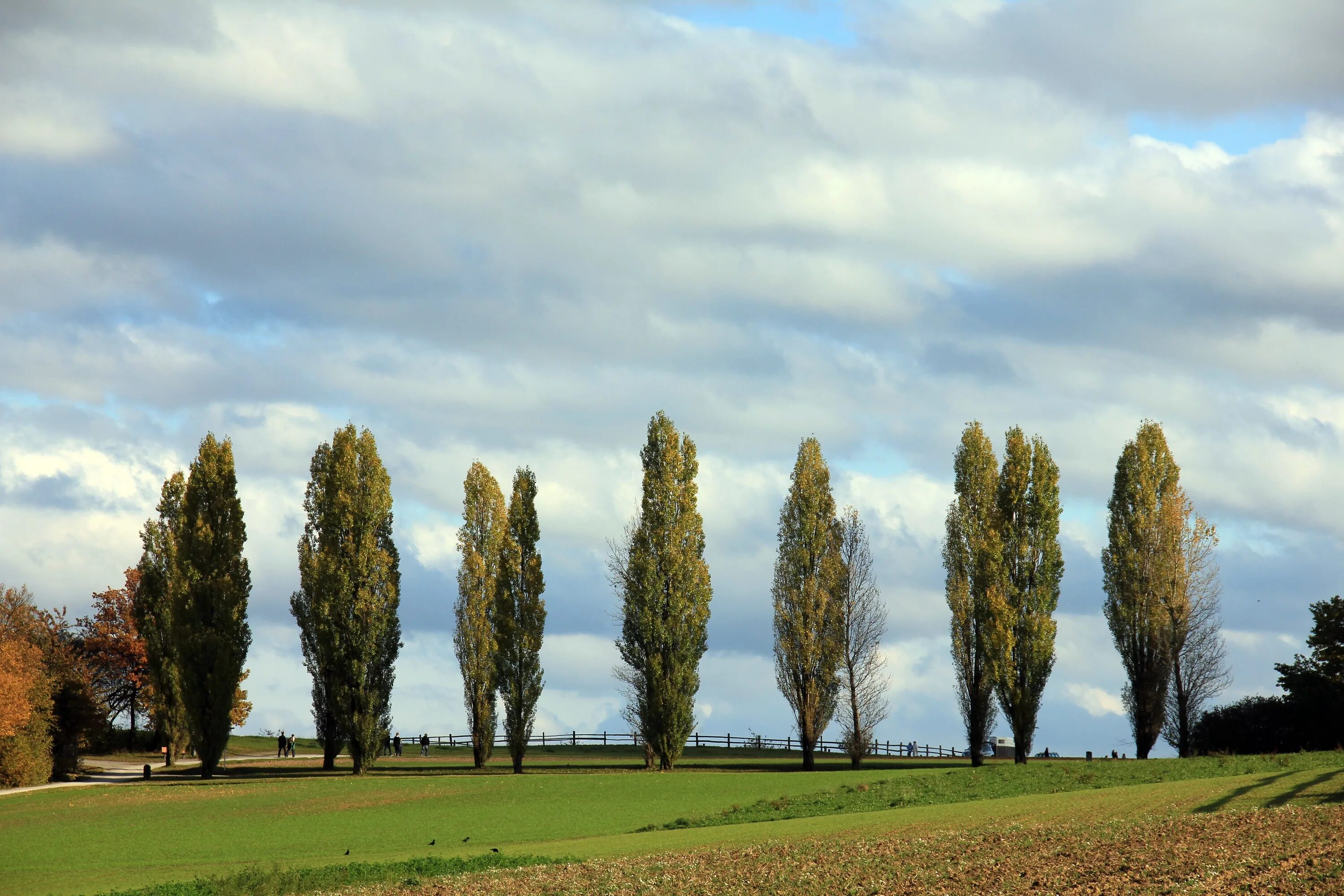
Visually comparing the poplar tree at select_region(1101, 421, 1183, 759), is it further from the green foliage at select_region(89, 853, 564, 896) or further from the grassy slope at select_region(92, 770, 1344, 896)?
the green foliage at select_region(89, 853, 564, 896)

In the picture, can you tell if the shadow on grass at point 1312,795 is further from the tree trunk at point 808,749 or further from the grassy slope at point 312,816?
the tree trunk at point 808,749

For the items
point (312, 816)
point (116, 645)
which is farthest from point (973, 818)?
point (116, 645)

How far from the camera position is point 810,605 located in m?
63.8

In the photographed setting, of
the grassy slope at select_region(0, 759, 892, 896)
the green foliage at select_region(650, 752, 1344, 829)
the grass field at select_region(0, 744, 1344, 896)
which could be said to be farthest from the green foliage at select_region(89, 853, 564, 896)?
the green foliage at select_region(650, 752, 1344, 829)

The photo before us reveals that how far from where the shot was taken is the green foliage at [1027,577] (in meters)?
61.6

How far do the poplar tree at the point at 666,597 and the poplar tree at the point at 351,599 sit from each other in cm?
1192

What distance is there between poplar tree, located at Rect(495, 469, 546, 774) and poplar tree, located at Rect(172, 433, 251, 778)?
1322 cm

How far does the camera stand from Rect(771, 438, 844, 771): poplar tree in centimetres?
6331

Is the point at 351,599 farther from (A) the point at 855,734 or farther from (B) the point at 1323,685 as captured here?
(B) the point at 1323,685

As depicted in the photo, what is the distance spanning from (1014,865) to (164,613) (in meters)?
57.6

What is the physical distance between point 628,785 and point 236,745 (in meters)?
46.8

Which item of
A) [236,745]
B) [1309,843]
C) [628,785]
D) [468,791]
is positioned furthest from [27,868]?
[236,745]

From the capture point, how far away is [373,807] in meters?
47.4

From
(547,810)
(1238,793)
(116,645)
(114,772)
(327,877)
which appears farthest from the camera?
(116,645)
